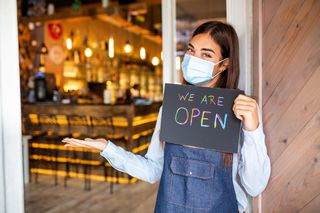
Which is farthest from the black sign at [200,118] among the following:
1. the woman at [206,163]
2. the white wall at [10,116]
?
the white wall at [10,116]

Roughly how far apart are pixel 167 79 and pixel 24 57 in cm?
664

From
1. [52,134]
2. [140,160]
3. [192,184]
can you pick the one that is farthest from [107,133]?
[192,184]

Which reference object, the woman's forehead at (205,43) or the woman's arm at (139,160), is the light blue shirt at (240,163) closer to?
the woman's arm at (139,160)

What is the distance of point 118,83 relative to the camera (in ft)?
32.4

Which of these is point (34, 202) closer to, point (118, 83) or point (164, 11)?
point (164, 11)

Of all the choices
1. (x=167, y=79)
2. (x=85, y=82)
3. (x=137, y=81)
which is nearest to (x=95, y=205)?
(x=167, y=79)

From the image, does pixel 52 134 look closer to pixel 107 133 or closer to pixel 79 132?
pixel 79 132

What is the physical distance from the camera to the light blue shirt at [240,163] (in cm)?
128

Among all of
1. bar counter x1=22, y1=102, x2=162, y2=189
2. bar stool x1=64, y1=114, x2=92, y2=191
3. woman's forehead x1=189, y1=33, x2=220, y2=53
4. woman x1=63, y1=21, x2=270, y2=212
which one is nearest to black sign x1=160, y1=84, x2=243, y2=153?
woman x1=63, y1=21, x2=270, y2=212

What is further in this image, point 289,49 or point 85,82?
point 85,82

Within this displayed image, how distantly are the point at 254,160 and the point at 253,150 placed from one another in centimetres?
5

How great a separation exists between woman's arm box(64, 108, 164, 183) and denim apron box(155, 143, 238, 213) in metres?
0.15

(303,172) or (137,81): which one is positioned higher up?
(137,81)

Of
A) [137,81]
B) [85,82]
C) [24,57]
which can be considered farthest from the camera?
[137,81]
